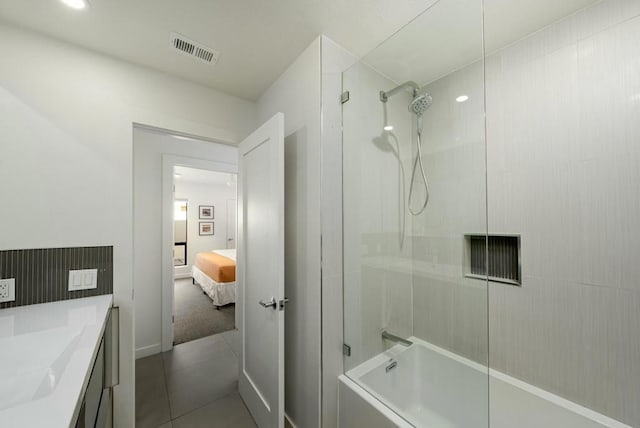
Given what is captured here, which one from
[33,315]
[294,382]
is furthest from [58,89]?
[294,382]

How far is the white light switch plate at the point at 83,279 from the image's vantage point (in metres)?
1.47

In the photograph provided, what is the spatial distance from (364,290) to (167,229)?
242 centimetres

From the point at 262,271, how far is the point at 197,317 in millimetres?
2711

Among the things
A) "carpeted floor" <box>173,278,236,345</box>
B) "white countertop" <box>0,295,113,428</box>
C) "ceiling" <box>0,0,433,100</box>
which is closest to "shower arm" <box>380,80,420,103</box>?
"ceiling" <box>0,0,433,100</box>

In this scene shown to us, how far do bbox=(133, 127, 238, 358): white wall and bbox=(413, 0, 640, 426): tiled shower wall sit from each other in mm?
2804

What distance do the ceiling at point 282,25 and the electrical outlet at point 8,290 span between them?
1.43 meters

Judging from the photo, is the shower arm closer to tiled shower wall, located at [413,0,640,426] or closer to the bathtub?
tiled shower wall, located at [413,0,640,426]

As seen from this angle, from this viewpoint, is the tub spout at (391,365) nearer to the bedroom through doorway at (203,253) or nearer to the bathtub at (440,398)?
the bathtub at (440,398)

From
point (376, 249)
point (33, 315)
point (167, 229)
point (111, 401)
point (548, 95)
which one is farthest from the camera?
point (167, 229)

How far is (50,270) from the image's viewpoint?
1418 mm

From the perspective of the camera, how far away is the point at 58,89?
1445 millimetres

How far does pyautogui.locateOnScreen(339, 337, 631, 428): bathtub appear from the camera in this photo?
1239 mm

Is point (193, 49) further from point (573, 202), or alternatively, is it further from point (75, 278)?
point (573, 202)

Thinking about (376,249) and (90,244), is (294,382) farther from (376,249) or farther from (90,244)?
(90,244)
